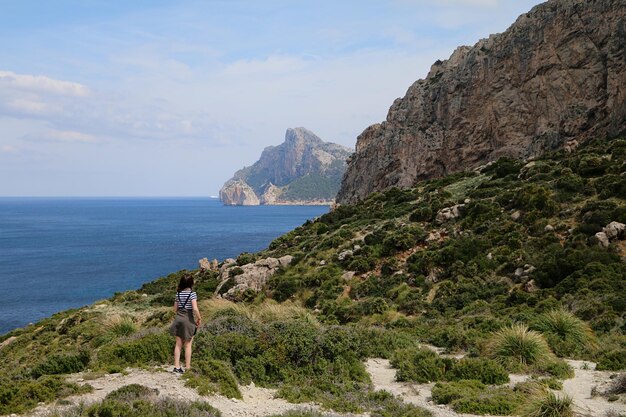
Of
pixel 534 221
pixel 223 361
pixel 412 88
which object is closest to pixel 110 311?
pixel 223 361

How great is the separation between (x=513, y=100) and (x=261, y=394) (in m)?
55.5

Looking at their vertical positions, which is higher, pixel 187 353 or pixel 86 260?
pixel 187 353

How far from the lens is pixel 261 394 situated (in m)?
10.0

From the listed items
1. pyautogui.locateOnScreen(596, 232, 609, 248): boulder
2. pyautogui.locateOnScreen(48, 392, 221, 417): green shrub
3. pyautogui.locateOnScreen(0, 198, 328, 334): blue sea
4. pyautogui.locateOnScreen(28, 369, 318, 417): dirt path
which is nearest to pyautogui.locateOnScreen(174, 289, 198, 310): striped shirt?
pyautogui.locateOnScreen(28, 369, 318, 417): dirt path

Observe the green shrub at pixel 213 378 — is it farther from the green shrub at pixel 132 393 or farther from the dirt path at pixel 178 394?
the green shrub at pixel 132 393

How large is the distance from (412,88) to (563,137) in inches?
1043

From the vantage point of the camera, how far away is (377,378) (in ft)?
38.6

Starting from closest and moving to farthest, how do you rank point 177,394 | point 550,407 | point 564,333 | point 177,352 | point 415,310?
point 550,407, point 177,394, point 177,352, point 564,333, point 415,310

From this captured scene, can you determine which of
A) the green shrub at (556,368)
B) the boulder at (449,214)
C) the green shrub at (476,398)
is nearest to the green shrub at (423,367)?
the green shrub at (476,398)

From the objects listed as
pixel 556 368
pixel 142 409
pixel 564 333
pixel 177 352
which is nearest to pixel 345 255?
pixel 564 333

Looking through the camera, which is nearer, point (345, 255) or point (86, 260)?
point (345, 255)

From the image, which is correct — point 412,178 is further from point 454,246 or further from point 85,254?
point 85,254

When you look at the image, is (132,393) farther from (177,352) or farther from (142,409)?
(177,352)

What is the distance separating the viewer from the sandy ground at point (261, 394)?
857 centimetres
